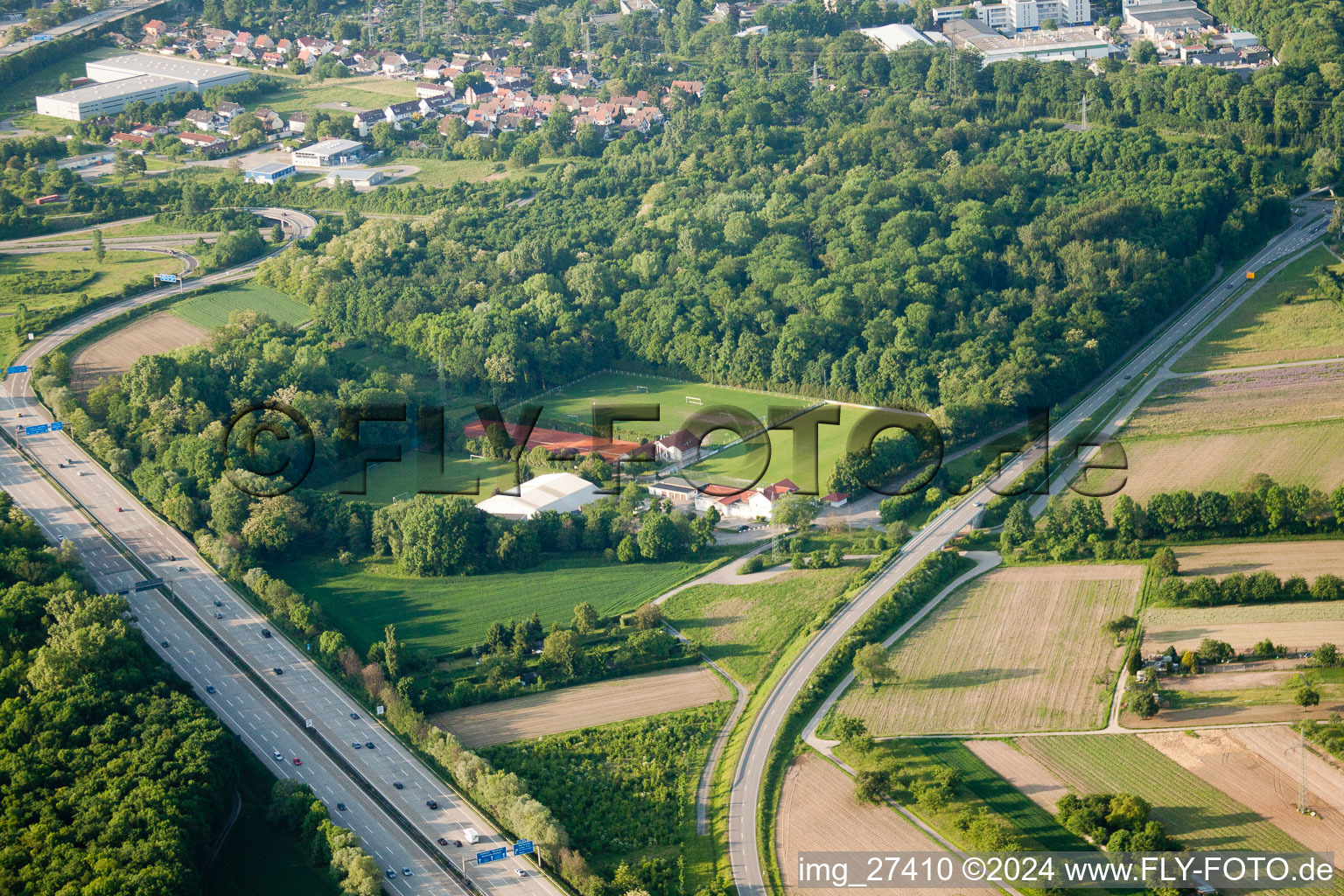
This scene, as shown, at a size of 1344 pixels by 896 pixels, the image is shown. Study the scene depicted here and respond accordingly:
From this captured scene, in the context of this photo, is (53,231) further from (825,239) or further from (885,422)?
(885,422)

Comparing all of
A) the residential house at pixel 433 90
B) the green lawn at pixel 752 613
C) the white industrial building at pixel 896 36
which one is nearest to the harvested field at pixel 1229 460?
the green lawn at pixel 752 613

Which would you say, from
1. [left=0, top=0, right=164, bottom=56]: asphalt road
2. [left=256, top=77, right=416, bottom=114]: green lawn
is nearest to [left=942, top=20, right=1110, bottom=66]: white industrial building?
[left=256, top=77, right=416, bottom=114]: green lawn

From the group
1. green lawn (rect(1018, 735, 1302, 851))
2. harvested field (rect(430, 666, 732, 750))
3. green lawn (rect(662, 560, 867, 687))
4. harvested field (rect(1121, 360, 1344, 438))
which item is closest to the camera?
green lawn (rect(1018, 735, 1302, 851))

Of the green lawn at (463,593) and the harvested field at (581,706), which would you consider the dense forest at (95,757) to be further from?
the harvested field at (581,706)

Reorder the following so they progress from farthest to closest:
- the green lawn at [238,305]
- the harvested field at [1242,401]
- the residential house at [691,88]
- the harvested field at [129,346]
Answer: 1. the residential house at [691,88]
2. the green lawn at [238,305]
3. the harvested field at [129,346]
4. the harvested field at [1242,401]

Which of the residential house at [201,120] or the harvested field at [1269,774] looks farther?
the residential house at [201,120]

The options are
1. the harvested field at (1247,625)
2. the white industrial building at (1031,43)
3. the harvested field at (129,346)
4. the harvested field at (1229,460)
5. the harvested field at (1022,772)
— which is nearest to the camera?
the harvested field at (1022,772)

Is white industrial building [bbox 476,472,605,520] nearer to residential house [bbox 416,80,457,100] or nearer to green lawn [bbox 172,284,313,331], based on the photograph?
green lawn [bbox 172,284,313,331]

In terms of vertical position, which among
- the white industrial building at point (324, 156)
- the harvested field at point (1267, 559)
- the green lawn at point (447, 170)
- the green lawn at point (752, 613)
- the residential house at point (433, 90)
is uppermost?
the residential house at point (433, 90)
